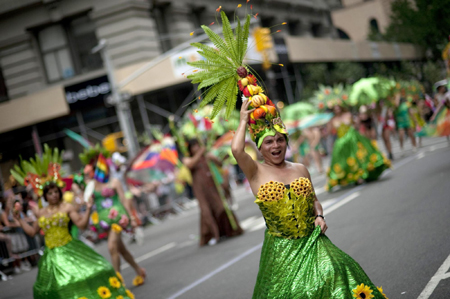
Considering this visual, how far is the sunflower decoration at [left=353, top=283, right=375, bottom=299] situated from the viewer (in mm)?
3682

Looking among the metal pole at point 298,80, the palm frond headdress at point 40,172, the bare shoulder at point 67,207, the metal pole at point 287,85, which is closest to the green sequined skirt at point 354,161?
the palm frond headdress at point 40,172

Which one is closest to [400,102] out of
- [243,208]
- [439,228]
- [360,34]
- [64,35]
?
[243,208]

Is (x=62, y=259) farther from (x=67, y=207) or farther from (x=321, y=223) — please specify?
(x=321, y=223)

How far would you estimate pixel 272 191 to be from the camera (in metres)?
4.05

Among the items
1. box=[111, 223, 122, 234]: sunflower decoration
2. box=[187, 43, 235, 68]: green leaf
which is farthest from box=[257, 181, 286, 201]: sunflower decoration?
box=[111, 223, 122, 234]: sunflower decoration

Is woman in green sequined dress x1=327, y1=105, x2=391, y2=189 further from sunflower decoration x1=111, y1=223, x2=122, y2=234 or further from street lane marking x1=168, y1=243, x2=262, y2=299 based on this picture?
sunflower decoration x1=111, y1=223, x2=122, y2=234

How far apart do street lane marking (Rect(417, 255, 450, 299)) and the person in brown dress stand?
574cm

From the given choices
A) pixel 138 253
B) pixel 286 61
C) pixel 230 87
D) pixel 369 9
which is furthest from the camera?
pixel 369 9

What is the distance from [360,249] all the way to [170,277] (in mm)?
2988

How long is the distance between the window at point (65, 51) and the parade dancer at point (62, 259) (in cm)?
1950

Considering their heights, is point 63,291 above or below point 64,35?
below

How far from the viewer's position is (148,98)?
25516 millimetres

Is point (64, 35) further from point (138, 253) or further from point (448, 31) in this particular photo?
point (448, 31)

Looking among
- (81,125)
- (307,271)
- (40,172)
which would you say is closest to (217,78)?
(307,271)
